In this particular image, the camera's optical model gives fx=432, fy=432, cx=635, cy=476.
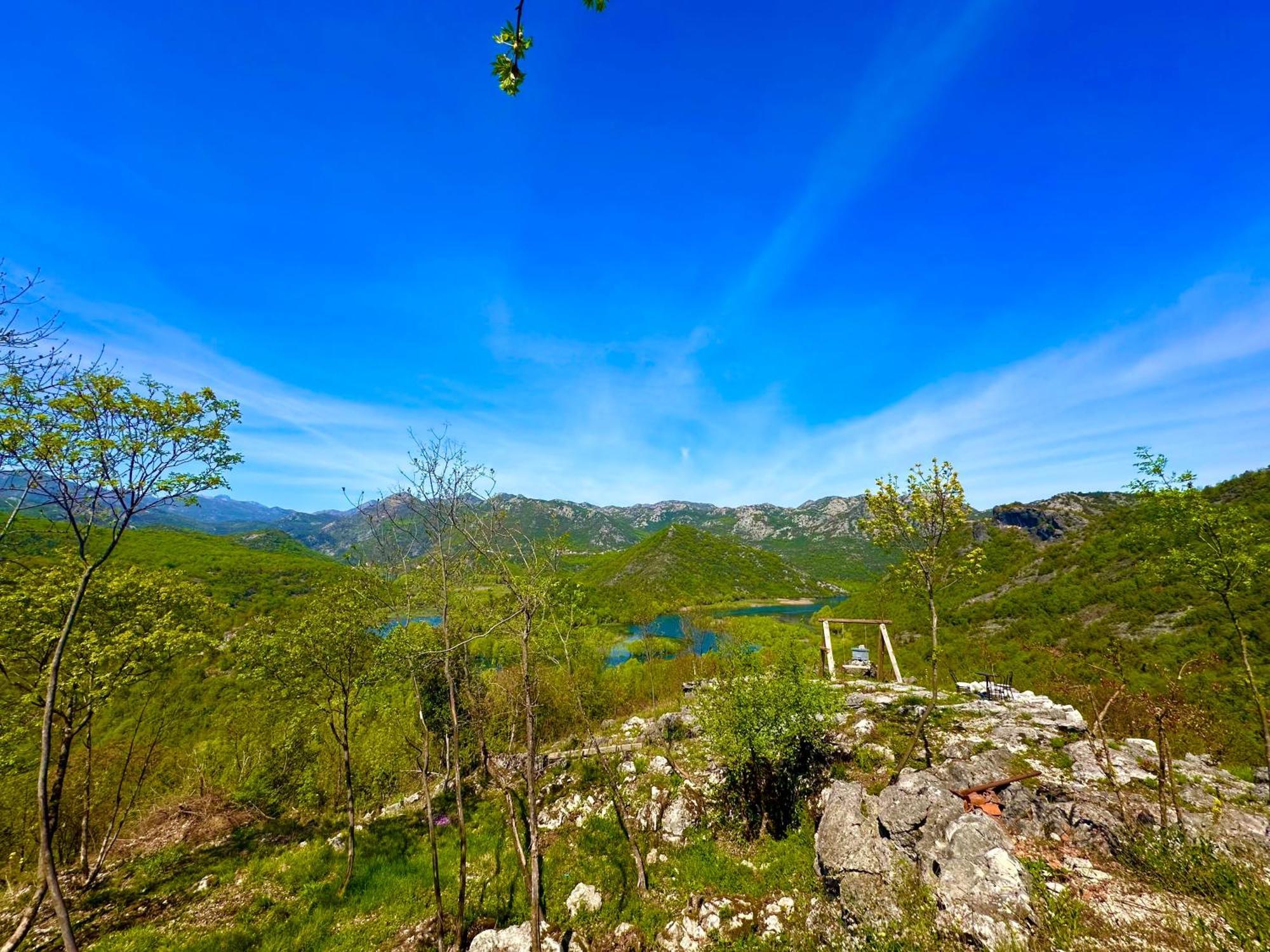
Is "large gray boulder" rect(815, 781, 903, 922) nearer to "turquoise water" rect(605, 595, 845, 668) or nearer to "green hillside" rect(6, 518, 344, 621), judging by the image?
"turquoise water" rect(605, 595, 845, 668)

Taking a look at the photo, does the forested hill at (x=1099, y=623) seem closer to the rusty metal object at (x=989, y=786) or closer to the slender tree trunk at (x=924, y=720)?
the slender tree trunk at (x=924, y=720)

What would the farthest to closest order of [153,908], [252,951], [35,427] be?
[153,908] < [252,951] < [35,427]

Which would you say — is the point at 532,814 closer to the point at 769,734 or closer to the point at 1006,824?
the point at 769,734

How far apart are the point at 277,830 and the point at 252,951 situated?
30.3ft

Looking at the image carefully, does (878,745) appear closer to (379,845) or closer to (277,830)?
Result: (379,845)

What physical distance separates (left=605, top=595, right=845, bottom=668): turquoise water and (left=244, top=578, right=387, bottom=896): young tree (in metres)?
18.6

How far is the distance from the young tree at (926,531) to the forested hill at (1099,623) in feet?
3.07

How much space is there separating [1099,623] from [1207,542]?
17.7 m

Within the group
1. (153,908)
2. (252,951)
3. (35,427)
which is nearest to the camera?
(35,427)

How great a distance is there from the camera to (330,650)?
13.6m

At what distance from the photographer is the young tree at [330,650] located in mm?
13344

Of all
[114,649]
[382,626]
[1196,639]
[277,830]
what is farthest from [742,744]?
[1196,639]

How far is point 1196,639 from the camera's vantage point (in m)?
19.8

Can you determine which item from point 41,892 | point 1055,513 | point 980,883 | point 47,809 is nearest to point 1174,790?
point 980,883
